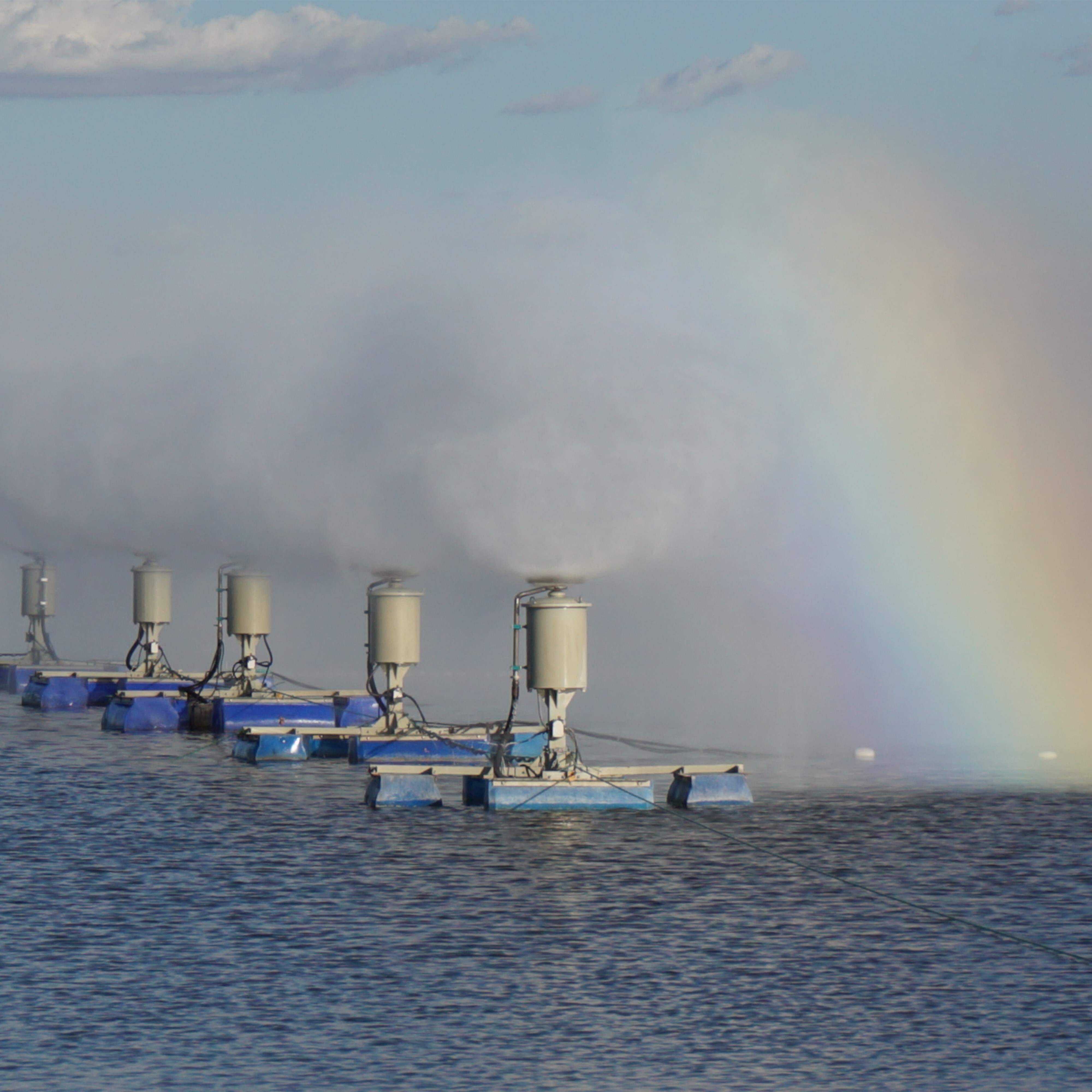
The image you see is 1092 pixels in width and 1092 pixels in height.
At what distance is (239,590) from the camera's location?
110812 mm

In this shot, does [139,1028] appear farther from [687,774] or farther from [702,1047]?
[687,774]

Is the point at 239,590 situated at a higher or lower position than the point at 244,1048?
higher

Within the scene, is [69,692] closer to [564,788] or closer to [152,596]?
[152,596]

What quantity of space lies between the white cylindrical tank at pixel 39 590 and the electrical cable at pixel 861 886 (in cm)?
8858

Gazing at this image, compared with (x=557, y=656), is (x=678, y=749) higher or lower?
lower

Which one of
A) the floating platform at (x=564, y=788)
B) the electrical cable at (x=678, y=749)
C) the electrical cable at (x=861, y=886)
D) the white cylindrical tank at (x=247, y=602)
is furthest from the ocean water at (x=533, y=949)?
the white cylindrical tank at (x=247, y=602)

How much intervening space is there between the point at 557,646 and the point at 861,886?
16.1m

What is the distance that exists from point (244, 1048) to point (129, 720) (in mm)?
77773

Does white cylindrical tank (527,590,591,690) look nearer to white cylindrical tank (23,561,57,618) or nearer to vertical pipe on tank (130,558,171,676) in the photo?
vertical pipe on tank (130,558,171,676)

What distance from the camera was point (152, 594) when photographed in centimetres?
12425

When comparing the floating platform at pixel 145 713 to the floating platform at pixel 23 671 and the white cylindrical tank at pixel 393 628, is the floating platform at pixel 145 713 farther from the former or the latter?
the floating platform at pixel 23 671

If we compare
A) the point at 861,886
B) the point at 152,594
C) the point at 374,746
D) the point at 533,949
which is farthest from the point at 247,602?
the point at 533,949

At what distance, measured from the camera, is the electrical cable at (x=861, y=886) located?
166ft

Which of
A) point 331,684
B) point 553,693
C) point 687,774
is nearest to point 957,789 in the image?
point 687,774
